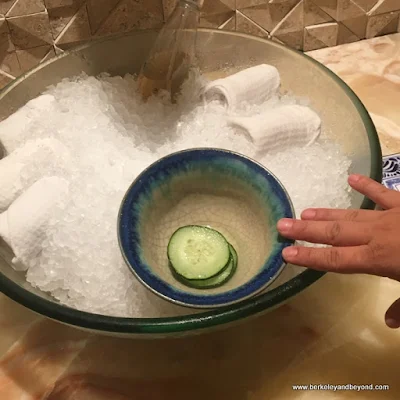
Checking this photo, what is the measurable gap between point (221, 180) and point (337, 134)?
0.17 meters

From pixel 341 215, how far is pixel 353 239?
4 cm

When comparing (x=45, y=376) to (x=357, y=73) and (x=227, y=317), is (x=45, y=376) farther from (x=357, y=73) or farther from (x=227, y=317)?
(x=357, y=73)

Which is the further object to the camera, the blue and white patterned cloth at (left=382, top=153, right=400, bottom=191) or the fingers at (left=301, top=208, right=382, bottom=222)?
the blue and white patterned cloth at (left=382, top=153, right=400, bottom=191)

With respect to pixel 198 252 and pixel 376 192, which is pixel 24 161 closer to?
pixel 198 252

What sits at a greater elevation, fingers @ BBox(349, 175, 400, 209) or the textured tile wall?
the textured tile wall

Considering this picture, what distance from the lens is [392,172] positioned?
2.47 feet

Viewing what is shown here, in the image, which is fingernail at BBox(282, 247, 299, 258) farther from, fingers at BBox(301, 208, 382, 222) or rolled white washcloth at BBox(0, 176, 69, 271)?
rolled white washcloth at BBox(0, 176, 69, 271)

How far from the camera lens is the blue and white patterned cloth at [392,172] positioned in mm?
735

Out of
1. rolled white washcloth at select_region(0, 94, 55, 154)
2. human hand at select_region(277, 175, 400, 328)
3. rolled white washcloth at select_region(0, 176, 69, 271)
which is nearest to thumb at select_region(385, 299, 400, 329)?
human hand at select_region(277, 175, 400, 328)

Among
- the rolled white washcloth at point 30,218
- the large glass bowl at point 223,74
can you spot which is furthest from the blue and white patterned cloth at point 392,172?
the rolled white washcloth at point 30,218

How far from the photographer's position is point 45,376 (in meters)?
0.56

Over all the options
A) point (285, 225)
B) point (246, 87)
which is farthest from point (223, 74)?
point (285, 225)

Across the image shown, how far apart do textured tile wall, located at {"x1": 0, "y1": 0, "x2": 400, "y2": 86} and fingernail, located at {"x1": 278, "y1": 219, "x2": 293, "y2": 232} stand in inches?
16.8

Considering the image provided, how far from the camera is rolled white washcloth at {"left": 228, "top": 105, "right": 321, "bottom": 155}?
0.66m
